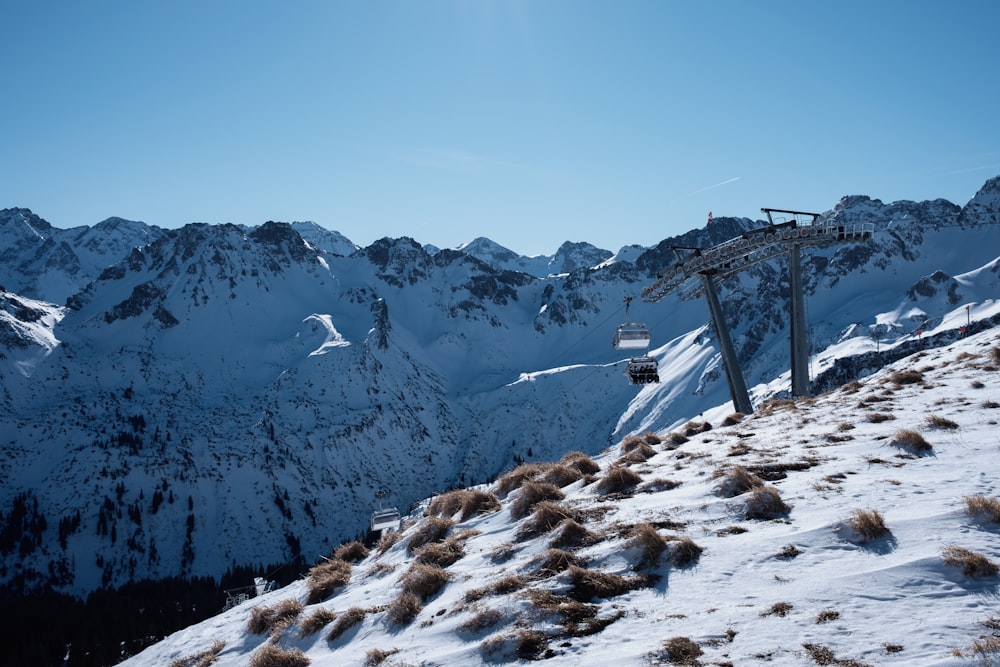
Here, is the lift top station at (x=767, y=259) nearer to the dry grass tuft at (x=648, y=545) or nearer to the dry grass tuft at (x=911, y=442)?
the dry grass tuft at (x=911, y=442)

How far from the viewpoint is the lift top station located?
93.0 ft

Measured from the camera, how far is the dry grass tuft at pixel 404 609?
32.0 ft

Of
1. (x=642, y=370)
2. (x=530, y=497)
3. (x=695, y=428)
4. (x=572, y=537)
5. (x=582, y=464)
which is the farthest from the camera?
(x=642, y=370)

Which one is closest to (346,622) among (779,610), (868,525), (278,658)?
(278,658)

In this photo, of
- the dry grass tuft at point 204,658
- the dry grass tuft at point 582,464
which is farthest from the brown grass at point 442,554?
the dry grass tuft at point 582,464

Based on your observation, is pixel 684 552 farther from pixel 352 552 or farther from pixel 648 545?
pixel 352 552

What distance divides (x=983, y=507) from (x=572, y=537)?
19.1 feet

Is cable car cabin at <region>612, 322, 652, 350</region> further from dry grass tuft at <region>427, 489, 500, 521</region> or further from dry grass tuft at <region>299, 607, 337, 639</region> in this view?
dry grass tuft at <region>299, 607, 337, 639</region>

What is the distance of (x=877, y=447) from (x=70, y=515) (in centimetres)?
17266

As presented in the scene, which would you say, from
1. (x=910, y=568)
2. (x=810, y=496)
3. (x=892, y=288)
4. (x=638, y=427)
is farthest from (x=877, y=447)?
(x=892, y=288)

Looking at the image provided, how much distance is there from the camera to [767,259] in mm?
28984

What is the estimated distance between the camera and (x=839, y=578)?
7.39m

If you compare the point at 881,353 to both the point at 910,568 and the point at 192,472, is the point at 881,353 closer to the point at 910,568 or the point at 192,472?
the point at 910,568

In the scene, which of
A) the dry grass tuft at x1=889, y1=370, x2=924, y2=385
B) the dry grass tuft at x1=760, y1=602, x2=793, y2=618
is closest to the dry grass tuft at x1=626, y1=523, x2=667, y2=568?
the dry grass tuft at x1=760, y1=602, x2=793, y2=618
